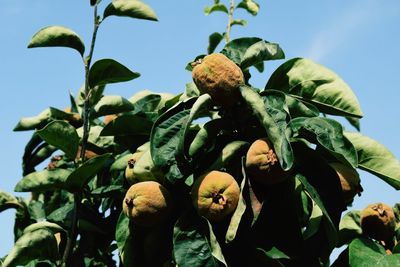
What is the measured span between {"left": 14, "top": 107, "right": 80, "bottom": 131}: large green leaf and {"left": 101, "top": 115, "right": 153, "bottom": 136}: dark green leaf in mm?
564

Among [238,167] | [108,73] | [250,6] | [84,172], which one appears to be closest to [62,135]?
[84,172]

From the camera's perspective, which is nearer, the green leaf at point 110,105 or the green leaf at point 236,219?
the green leaf at point 236,219

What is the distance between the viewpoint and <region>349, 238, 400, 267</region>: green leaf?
2.29 m

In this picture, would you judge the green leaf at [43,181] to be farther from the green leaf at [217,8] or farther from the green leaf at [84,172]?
the green leaf at [217,8]

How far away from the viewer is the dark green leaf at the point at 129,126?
2658 millimetres

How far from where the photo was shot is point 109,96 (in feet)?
9.47

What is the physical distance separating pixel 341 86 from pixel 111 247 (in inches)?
50.3

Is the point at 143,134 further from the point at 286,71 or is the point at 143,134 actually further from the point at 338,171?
the point at 338,171

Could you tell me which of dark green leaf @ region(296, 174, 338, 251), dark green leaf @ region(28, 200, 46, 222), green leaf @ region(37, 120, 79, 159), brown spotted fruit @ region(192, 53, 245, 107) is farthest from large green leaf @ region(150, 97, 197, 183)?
dark green leaf @ region(28, 200, 46, 222)

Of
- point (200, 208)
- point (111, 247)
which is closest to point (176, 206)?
point (200, 208)

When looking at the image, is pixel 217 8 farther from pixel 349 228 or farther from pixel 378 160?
pixel 378 160

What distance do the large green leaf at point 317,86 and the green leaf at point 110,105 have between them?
0.71 metres

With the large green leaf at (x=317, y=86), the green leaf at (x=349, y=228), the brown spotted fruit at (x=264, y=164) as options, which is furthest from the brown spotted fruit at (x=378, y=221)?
the brown spotted fruit at (x=264, y=164)

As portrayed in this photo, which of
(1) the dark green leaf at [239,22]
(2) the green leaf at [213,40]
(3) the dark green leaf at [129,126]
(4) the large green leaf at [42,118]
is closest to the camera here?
(3) the dark green leaf at [129,126]
